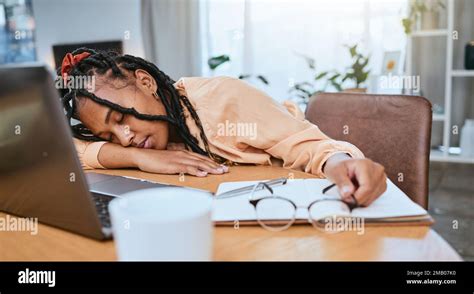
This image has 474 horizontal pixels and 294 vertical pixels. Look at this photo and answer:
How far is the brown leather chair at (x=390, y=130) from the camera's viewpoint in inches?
39.6

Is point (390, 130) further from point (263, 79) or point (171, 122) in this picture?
point (263, 79)

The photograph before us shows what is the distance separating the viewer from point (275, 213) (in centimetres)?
60

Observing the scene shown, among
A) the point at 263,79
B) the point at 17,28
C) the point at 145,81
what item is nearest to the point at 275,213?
the point at 145,81

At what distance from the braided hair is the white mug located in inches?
23.6

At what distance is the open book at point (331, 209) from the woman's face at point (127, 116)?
0.43m

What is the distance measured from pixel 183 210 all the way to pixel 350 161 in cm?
35

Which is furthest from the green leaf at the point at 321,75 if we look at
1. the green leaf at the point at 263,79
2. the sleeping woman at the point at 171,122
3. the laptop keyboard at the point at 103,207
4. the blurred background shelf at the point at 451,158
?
the laptop keyboard at the point at 103,207

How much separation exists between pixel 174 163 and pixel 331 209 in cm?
42

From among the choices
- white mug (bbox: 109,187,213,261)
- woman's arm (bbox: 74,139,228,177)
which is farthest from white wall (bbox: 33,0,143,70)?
white mug (bbox: 109,187,213,261)

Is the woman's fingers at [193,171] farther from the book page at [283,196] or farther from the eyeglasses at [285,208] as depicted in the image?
the eyeglasses at [285,208]

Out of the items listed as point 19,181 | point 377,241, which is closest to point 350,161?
point 377,241

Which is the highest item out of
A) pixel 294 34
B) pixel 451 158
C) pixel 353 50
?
pixel 294 34

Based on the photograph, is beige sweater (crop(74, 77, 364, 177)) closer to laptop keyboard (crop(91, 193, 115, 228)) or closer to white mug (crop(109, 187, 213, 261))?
laptop keyboard (crop(91, 193, 115, 228))

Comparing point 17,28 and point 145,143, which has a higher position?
point 17,28
